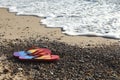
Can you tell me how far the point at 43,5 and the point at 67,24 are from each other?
9.82ft

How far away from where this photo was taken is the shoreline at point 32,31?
20.1 ft

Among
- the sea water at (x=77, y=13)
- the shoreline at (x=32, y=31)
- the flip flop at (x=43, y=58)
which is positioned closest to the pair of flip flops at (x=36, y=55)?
the flip flop at (x=43, y=58)

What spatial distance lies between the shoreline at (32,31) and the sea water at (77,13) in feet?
0.78

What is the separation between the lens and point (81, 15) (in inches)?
326

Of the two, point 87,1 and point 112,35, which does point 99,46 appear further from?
point 87,1

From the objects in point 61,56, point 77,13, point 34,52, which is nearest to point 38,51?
point 34,52

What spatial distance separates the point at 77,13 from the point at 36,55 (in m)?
3.73

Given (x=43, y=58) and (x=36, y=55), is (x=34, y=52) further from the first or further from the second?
(x=43, y=58)

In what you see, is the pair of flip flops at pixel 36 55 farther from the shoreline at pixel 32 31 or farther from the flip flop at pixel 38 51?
the shoreline at pixel 32 31

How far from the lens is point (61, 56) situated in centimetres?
519

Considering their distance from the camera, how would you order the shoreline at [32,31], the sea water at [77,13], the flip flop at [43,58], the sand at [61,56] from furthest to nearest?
the sea water at [77,13], the shoreline at [32,31], the flip flop at [43,58], the sand at [61,56]

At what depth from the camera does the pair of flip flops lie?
16.3 feet

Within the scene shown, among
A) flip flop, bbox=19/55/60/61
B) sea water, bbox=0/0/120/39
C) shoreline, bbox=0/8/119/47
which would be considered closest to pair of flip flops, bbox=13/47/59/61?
flip flop, bbox=19/55/60/61

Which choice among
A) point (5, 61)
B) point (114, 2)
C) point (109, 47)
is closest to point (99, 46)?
point (109, 47)
